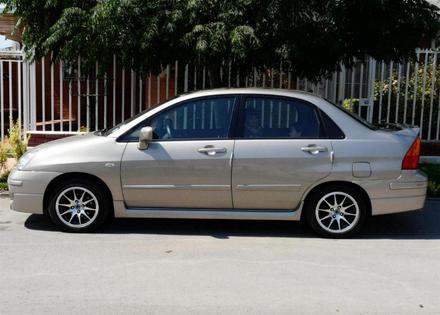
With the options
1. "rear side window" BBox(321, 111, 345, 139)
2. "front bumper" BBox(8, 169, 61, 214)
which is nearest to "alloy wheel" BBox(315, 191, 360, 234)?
"rear side window" BBox(321, 111, 345, 139)

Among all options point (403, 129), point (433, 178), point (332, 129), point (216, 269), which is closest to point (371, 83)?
→ point (433, 178)

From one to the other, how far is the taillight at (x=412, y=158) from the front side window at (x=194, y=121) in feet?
6.51

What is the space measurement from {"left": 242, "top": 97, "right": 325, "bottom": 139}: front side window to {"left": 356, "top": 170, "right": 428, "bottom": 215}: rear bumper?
0.83m

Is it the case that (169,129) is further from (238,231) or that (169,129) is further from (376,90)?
(376,90)

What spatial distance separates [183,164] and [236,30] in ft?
7.78

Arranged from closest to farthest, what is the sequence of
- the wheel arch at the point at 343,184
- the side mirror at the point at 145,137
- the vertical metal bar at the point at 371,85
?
the side mirror at the point at 145,137 < the wheel arch at the point at 343,184 < the vertical metal bar at the point at 371,85

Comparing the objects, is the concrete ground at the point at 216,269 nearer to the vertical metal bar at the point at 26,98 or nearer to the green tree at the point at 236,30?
the green tree at the point at 236,30

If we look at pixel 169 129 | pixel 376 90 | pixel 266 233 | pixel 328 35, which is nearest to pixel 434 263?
pixel 266 233

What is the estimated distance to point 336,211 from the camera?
Result: 6379 millimetres

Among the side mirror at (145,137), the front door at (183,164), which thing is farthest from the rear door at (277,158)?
the side mirror at (145,137)

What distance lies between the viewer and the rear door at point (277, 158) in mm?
6250

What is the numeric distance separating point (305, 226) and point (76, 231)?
2.73 metres

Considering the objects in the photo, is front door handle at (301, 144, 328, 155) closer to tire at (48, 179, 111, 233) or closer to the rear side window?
the rear side window

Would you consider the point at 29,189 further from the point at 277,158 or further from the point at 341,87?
the point at 341,87
